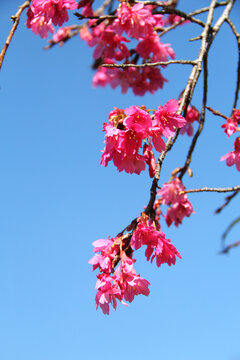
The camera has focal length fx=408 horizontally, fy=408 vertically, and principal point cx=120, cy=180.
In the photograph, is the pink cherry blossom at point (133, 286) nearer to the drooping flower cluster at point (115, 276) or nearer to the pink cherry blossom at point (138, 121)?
the drooping flower cluster at point (115, 276)

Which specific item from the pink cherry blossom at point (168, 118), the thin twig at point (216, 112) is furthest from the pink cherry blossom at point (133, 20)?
the pink cherry blossom at point (168, 118)

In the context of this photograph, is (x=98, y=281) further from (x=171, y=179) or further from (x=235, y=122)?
(x=235, y=122)

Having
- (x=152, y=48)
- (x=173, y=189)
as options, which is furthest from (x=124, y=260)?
(x=152, y=48)

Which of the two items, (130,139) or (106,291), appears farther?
(130,139)

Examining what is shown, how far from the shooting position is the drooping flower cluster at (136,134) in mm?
1644

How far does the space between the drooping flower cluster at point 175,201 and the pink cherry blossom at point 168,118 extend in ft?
2.27

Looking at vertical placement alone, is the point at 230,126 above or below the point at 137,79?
below

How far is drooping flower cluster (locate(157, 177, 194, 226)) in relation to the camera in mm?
2459

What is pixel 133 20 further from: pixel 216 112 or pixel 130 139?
pixel 130 139

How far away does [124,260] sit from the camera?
1.57 metres

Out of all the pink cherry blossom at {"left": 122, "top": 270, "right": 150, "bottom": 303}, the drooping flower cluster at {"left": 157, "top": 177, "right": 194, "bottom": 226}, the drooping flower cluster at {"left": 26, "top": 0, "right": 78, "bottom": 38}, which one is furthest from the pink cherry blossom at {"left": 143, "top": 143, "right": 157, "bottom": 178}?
the drooping flower cluster at {"left": 26, "top": 0, "right": 78, "bottom": 38}

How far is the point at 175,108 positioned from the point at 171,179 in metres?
0.78

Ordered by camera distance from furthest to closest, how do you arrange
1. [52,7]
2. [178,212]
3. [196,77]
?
[178,212] → [52,7] → [196,77]

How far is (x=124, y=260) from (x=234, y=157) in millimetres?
1182
